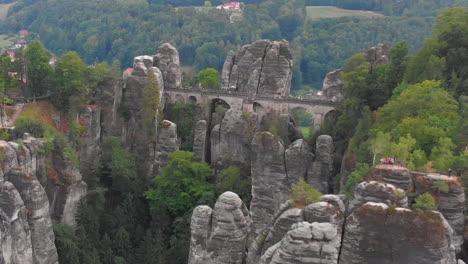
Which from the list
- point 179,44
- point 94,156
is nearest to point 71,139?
point 94,156

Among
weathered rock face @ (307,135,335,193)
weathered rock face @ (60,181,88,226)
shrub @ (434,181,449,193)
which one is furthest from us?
weathered rock face @ (60,181,88,226)

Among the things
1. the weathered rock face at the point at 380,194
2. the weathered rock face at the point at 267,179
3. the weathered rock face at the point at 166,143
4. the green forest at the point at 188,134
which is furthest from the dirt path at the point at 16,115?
the weathered rock face at the point at 380,194

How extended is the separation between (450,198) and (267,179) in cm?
1629

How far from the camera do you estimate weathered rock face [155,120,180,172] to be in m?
44.6

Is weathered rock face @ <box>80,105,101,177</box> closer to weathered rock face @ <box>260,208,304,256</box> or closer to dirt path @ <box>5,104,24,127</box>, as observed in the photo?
dirt path @ <box>5,104,24,127</box>

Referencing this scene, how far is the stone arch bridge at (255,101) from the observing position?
4497 centimetres

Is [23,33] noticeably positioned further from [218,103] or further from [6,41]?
[218,103]

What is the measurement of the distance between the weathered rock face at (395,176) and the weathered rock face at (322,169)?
15178 millimetres

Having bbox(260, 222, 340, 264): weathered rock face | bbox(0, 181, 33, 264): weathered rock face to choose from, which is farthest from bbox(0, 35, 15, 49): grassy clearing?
bbox(260, 222, 340, 264): weathered rock face

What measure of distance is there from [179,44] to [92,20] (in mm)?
28225

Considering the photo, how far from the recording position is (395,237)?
18.5 m

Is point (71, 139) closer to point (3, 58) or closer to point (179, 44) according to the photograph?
point (3, 58)

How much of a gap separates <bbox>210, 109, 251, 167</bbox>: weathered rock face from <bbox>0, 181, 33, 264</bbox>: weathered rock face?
1631 cm

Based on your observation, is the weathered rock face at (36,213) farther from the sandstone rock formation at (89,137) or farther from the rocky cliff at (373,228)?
the rocky cliff at (373,228)
